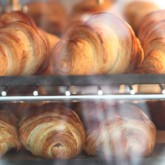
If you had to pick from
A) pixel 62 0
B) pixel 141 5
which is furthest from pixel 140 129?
pixel 62 0

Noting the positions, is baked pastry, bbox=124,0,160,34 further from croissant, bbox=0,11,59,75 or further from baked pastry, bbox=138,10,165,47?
croissant, bbox=0,11,59,75

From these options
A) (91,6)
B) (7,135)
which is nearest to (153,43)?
(7,135)

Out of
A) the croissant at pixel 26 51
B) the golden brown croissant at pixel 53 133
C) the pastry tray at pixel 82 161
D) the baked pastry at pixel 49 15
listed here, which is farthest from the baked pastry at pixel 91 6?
the pastry tray at pixel 82 161

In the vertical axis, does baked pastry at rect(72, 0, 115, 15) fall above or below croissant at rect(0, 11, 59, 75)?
above

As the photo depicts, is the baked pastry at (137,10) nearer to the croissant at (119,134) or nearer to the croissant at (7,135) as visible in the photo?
the croissant at (119,134)

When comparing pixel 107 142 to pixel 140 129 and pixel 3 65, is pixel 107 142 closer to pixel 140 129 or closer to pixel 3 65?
pixel 140 129

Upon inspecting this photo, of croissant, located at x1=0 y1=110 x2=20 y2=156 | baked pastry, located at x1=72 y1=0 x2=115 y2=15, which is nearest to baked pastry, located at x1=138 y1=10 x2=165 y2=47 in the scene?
baked pastry, located at x1=72 y1=0 x2=115 y2=15
